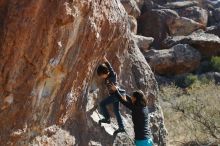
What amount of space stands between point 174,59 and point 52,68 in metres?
22.4

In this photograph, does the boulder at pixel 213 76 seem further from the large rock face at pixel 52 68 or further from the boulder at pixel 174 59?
the large rock face at pixel 52 68

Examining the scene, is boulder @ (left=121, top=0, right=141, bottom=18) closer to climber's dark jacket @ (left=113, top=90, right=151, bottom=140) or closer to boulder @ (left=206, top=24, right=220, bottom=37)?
boulder @ (left=206, top=24, right=220, bottom=37)

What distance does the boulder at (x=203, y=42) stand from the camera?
2942cm

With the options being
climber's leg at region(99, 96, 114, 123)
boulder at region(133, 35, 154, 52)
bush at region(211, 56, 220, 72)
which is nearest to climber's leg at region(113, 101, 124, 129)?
climber's leg at region(99, 96, 114, 123)

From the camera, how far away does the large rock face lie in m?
6.15

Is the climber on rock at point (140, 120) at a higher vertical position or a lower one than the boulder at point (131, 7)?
lower

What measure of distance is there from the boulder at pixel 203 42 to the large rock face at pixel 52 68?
21.7m

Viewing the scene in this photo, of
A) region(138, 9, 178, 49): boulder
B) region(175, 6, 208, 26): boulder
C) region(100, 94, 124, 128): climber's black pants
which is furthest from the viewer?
region(175, 6, 208, 26): boulder

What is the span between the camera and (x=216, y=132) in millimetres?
14711

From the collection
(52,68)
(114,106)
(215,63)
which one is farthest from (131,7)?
(52,68)

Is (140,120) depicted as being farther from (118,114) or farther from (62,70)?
(62,70)

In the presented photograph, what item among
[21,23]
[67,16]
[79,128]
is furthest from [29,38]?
[79,128]

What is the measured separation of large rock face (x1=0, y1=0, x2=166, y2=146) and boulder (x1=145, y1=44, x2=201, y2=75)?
2002cm

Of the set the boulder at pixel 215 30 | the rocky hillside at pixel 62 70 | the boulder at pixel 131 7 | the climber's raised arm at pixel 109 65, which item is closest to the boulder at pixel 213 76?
the boulder at pixel 215 30
